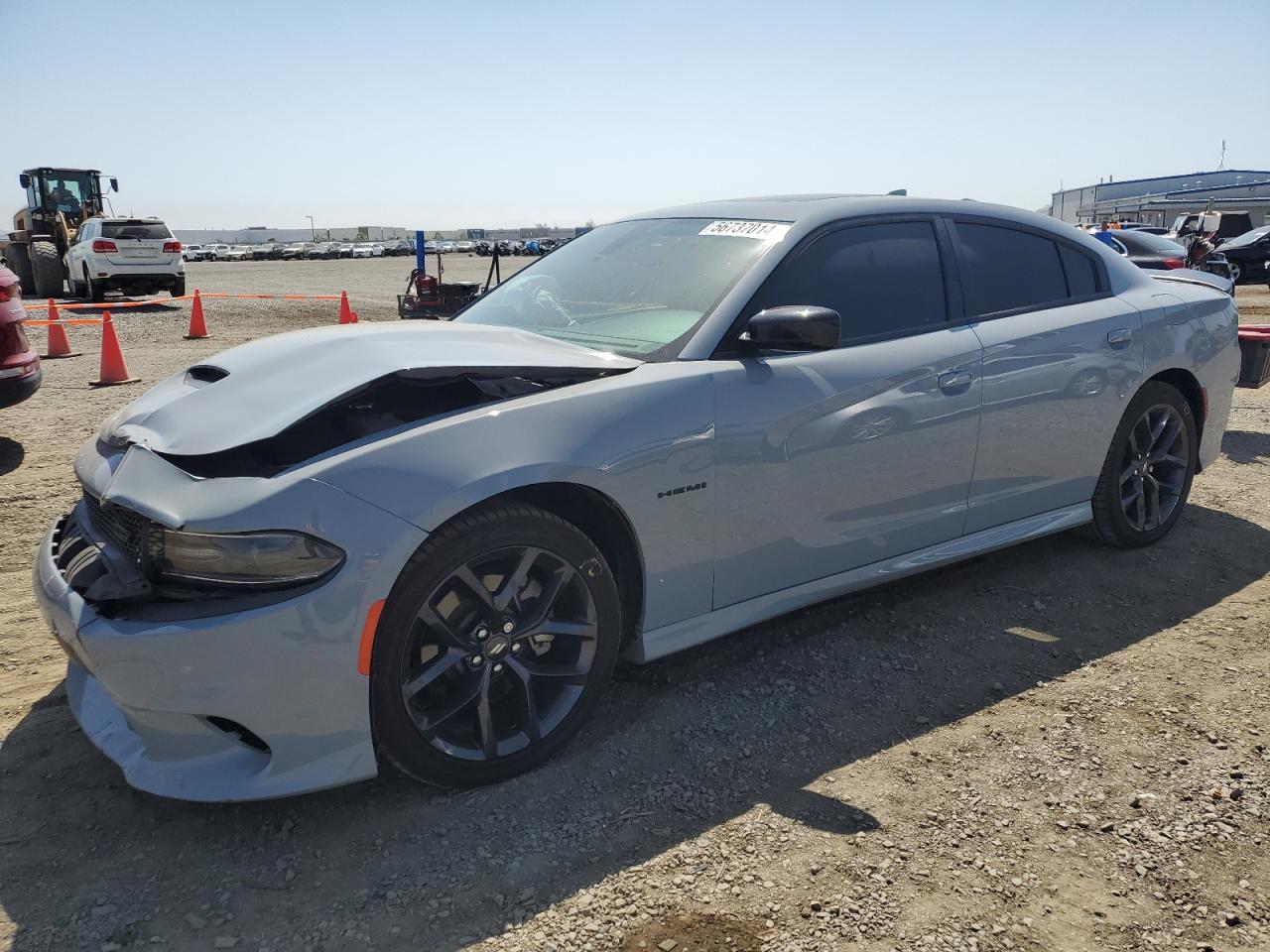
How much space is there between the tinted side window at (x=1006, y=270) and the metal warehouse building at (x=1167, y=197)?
179ft

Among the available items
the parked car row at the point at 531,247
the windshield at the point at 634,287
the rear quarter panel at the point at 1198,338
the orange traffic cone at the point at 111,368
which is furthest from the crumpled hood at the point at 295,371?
the orange traffic cone at the point at 111,368

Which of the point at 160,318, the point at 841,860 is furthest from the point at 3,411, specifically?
the point at 160,318

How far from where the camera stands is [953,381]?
354 centimetres

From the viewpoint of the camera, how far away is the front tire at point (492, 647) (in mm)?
2453

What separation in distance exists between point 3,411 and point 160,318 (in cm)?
995

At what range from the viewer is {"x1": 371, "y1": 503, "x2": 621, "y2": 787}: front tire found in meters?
2.45

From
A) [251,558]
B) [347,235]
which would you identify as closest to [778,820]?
[251,558]

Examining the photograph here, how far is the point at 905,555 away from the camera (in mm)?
3605

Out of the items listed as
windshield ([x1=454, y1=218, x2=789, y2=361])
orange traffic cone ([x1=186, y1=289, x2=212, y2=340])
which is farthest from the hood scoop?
orange traffic cone ([x1=186, y1=289, x2=212, y2=340])

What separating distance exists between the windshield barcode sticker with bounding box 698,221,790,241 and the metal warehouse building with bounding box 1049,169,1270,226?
55689mm

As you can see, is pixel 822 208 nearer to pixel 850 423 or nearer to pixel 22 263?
pixel 850 423

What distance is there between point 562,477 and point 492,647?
0.50 meters

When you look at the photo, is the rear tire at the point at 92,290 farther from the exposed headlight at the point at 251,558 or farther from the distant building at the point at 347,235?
the distant building at the point at 347,235

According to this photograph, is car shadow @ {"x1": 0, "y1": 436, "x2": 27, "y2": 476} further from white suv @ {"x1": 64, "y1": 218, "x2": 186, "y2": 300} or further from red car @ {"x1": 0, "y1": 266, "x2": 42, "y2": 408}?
white suv @ {"x1": 64, "y1": 218, "x2": 186, "y2": 300}
